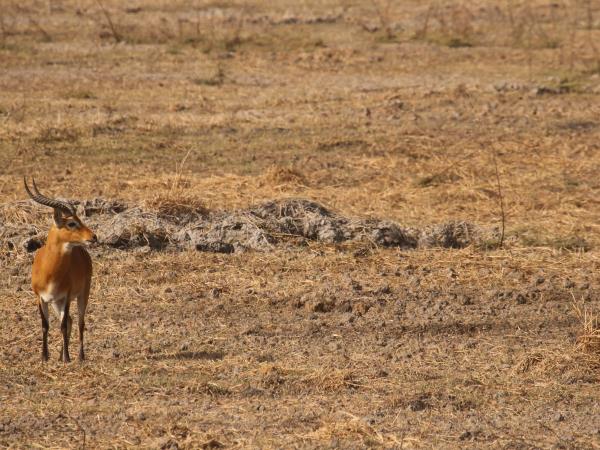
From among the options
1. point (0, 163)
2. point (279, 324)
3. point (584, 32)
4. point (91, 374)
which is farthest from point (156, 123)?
point (584, 32)

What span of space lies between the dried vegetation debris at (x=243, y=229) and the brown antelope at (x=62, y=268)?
2.65m

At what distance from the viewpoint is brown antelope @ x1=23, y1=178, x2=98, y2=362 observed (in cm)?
753

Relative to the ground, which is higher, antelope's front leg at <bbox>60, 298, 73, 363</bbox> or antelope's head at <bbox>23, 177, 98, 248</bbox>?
antelope's head at <bbox>23, 177, 98, 248</bbox>

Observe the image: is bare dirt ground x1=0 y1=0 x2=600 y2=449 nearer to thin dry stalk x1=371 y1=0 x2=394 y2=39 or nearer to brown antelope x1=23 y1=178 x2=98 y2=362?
brown antelope x1=23 y1=178 x2=98 y2=362

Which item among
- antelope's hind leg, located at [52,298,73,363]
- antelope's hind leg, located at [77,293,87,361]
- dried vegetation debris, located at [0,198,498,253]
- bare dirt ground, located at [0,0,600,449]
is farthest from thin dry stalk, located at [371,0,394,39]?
antelope's hind leg, located at [52,298,73,363]

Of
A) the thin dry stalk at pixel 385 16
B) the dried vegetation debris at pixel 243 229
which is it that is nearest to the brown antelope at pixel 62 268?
the dried vegetation debris at pixel 243 229

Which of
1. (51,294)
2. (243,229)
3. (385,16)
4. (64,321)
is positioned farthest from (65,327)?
(385,16)

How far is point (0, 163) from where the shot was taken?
1369cm

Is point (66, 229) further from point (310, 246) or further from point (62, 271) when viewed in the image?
point (310, 246)

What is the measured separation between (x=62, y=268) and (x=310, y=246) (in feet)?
10.9

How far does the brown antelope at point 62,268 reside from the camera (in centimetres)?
753

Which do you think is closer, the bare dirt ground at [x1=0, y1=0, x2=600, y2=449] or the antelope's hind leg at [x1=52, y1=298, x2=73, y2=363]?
the bare dirt ground at [x1=0, y1=0, x2=600, y2=449]

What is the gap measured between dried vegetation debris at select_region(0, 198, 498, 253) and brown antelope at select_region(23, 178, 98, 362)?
2.65 m

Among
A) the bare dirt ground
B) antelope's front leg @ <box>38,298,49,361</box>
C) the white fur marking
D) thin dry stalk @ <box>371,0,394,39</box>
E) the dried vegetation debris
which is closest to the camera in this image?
the bare dirt ground
